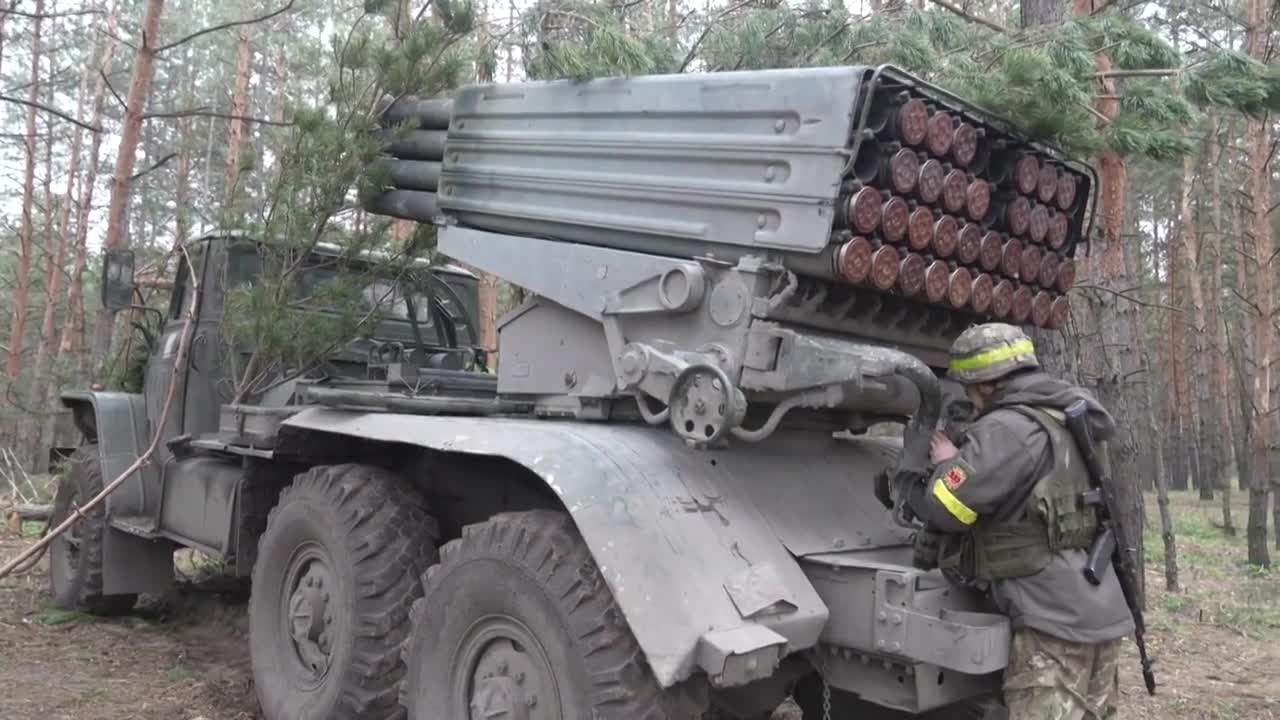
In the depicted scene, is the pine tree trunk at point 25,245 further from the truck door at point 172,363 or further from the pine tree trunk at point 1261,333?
the pine tree trunk at point 1261,333

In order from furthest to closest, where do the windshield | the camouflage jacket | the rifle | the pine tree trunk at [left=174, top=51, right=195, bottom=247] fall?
1. the pine tree trunk at [left=174, top=51, right=195, bottom=247]
2. the windshield
3. the rifle
4. the camouflage jacket

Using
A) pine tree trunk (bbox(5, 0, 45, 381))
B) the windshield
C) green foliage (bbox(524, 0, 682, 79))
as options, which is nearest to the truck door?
the windshield

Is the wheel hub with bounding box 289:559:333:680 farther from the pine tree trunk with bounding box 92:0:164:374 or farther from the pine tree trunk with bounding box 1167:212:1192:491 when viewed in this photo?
the pine tree trunk with bounding box 1167:212:1192:491

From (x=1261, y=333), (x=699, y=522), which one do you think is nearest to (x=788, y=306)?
(x=699, y=522)

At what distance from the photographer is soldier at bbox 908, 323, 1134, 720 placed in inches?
125

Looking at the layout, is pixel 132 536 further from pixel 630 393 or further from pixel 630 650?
pixel 630 650

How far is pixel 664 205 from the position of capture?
3.89 metres

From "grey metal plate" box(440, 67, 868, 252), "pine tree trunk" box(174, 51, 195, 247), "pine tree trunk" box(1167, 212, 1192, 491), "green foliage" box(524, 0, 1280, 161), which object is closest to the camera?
"grey metal plate" box(440, 67, 868, 252)

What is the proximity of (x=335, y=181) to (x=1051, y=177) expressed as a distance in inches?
132

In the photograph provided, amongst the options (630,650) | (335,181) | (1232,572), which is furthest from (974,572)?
(1232,572)

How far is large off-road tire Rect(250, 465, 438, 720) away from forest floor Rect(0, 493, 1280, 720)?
0.57 metres

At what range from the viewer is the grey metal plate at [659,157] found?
341 cm

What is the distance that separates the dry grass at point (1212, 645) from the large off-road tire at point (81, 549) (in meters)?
6.06

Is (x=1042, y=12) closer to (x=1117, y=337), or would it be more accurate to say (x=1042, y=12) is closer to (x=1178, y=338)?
(x=1117, y=337)
